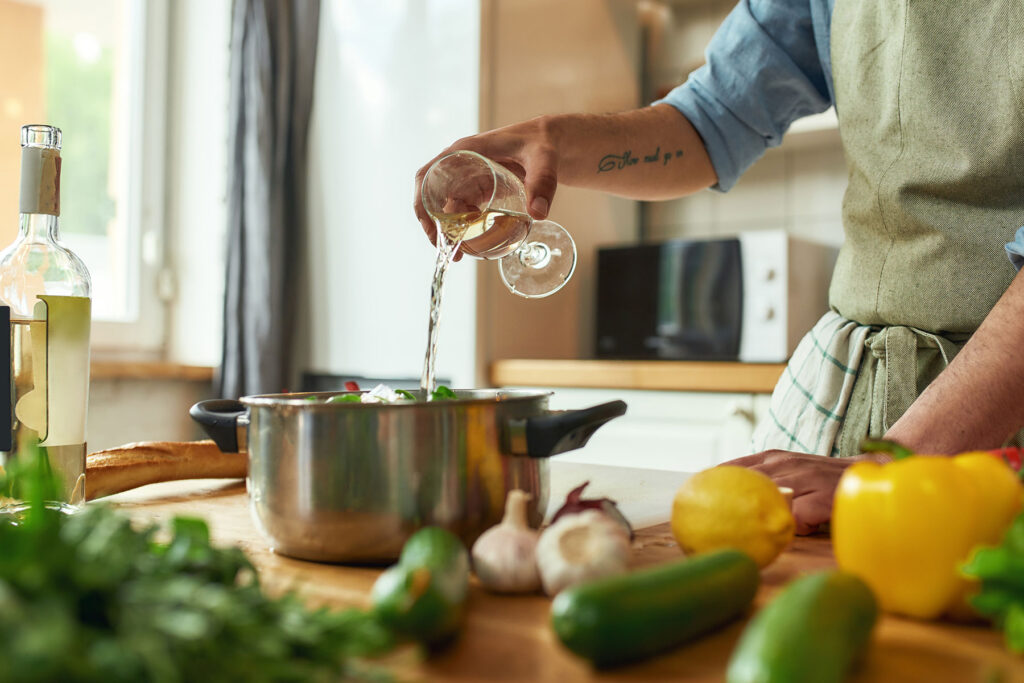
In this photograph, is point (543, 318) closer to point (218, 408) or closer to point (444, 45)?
point (444, 45)

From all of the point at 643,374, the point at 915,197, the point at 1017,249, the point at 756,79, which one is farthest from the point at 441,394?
the point at 643,374

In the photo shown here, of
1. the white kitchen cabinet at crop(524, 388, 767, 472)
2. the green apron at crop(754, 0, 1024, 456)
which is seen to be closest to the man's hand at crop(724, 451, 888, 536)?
the green apron at crop(754, 0, 1024, 456)

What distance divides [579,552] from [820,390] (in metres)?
0.80

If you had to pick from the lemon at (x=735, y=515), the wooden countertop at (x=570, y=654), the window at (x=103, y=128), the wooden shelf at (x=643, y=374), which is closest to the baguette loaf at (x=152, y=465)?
the wooden countertop at (x=570, y=654)

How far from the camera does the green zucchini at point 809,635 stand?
0.31 metres

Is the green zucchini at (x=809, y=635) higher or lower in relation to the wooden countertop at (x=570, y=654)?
higher

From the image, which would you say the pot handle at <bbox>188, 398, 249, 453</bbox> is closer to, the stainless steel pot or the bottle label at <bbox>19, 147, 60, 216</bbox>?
the stainless steel pot

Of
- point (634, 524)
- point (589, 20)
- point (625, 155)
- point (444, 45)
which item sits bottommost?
point (634, 524)

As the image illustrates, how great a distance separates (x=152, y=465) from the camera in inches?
36.2

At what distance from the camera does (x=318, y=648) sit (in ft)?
1.11

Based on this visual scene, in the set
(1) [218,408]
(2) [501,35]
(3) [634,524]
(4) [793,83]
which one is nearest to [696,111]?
(4) [793,83]

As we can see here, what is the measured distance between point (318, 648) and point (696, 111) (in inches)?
46.0

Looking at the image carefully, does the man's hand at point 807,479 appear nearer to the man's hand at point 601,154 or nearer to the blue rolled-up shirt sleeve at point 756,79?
the man's hand at point 601,154

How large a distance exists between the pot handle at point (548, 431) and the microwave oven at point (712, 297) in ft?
5.65
